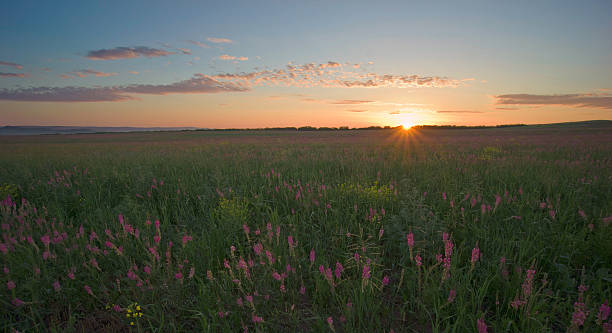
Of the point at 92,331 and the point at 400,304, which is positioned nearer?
the point at 92,331

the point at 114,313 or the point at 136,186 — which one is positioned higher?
the point at 136,186

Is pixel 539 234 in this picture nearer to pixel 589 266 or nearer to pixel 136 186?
pixel 589 266

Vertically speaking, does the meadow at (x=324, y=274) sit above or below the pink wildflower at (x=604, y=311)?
below

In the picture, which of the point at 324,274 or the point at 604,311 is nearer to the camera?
the point at 604,311

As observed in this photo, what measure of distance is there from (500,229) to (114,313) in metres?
3.65

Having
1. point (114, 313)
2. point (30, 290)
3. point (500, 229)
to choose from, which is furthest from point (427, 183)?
point (30, 290)

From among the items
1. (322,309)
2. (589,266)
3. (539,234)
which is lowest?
(322,309)

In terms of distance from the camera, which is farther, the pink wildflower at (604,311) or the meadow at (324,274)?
the meadow at (324,274)

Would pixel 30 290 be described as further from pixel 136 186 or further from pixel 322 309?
pixel 136 186

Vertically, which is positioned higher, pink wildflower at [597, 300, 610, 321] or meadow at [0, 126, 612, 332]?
pink wildflower at [597, 300, 610, 321]

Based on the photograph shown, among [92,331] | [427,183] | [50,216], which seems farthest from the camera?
[427,183]

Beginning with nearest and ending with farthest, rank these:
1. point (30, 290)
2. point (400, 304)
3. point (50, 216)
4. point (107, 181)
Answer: point (400, 304) < point (30, 290) < point (50, 216) < point (107, 181)

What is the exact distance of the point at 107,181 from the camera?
5375 millimetres

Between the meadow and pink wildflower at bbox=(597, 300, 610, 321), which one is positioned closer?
pink wildflower at bbox=(597, 300, 610, 321)
